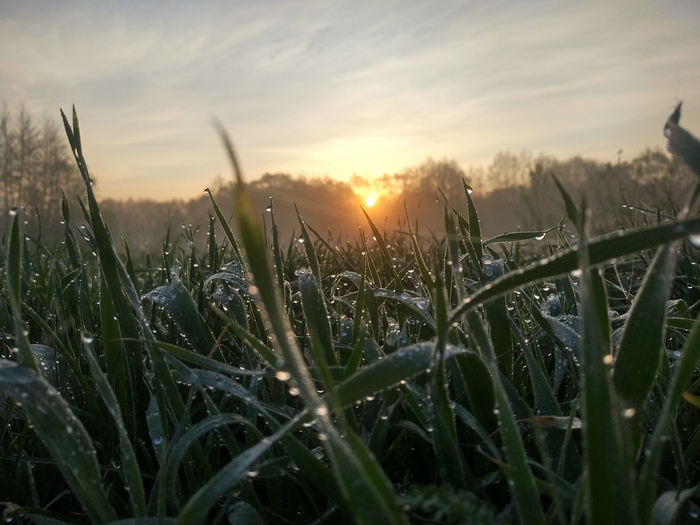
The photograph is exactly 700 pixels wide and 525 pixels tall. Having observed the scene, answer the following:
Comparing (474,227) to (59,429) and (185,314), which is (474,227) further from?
(59,429)

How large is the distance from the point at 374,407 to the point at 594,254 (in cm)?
48

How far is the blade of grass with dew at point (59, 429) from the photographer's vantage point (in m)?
0.68

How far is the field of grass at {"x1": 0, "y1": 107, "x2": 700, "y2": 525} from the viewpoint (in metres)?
0.49

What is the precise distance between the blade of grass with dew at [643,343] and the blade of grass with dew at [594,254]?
6 cm

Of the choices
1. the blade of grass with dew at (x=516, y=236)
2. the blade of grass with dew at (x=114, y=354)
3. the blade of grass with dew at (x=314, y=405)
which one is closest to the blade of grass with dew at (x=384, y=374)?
the blade of grass with dew at (x=314, y=405)

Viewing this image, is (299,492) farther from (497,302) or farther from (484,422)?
(497,302)

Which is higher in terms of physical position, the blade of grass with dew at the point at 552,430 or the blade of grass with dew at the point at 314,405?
the blade of grass with dew at the point at 314,405

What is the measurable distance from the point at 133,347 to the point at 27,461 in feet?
0.79

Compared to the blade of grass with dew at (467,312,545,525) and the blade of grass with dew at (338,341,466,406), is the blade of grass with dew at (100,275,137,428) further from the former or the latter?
the blade of grass with dew at (467,312,545,525)

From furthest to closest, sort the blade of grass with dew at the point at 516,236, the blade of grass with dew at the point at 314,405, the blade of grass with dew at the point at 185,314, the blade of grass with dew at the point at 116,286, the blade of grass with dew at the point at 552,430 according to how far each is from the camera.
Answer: the blade of grass with dew at the point at 516,236
the blade of grass with dew at the point at 185,314
the blade of grass with dew at the point at 116,286
the blade of grass with dew at the point at 552,430
the blade of grass with dew at the point at 314,405

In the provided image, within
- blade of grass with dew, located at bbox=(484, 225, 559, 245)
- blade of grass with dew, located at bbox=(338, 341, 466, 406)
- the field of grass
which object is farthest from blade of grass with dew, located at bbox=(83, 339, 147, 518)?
blade of grass with dew, located at bbox=(484, 225, 559, 245)

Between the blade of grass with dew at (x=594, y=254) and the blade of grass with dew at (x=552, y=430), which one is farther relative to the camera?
the blade of grass with dew at (x=552, y=430)

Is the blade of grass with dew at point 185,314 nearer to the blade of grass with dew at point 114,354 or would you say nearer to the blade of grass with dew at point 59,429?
the blade of grass with dew at point 114,354

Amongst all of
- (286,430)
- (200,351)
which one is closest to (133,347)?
(200,351)
